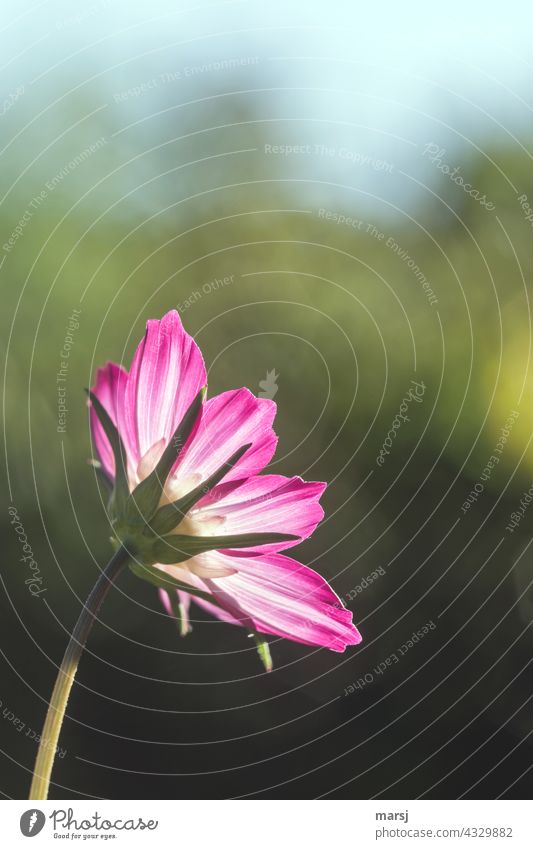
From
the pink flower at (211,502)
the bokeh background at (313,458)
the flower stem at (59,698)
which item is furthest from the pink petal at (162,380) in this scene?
the bokeh background at (313,458)

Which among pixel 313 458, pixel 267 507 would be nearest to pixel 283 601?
pixel 267 507

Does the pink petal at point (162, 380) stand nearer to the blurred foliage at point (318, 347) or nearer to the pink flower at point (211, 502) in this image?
the pink flower at point (211, 502)

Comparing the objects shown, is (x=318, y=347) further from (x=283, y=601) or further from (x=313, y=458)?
(x=283, y=601)

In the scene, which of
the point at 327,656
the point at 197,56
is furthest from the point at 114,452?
the point at 327,656

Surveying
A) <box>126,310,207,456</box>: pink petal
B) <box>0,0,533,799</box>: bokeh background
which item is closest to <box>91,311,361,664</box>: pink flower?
<box>126,310,207,456</box>: pink petal

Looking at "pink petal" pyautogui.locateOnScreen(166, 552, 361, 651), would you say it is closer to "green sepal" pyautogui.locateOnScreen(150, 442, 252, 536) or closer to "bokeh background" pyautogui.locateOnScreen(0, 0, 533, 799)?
"green sepal" pyautogui.locateOnScreen(150, 442, 252, 536)
